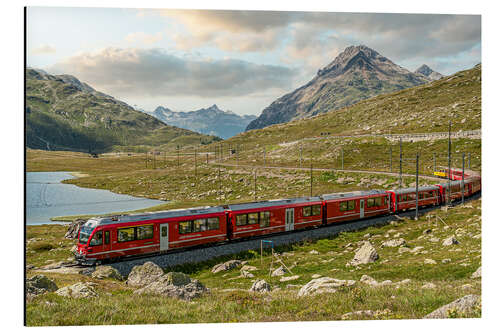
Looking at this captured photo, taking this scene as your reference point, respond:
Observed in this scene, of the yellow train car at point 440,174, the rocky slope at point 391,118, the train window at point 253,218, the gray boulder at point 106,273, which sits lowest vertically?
the gray boulder at point 106,273

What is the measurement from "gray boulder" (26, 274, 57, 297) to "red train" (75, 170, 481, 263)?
8304 millimetres

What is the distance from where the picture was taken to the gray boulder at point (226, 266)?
27.5 meters

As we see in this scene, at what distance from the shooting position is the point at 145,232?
89.7 feet

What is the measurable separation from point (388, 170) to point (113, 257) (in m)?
62.3

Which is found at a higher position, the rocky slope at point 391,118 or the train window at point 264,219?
the rocky slope at point 391,118

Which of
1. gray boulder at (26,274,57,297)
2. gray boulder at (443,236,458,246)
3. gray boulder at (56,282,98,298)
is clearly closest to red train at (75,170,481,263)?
gray boulder at (443,236,458,246)

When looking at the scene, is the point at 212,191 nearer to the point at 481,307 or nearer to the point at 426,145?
the point at 426,145

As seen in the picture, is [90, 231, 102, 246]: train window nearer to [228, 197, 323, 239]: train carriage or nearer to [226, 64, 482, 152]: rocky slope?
[228, 197, 323, 239]: train carriage

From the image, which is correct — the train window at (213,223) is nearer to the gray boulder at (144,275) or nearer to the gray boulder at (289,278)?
the gray boulder at (144,275)

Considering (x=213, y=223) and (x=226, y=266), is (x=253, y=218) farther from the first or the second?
(x=226, y=266)

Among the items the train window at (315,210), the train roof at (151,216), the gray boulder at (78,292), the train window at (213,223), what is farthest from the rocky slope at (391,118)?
the gray boulder at (78,292)

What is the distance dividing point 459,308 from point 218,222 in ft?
68.5

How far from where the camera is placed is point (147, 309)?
46.0 feet
